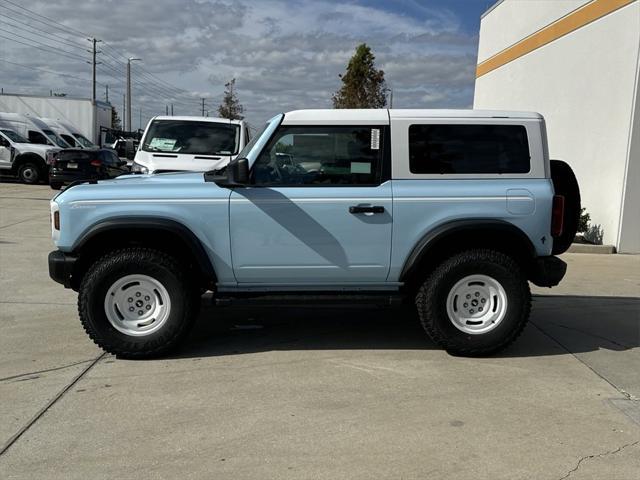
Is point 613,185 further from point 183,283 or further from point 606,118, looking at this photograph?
point 183,283

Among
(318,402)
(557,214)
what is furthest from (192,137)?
(318,402)

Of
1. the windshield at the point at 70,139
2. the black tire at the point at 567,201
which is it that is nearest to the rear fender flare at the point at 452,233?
the black tire at the point at 567,201

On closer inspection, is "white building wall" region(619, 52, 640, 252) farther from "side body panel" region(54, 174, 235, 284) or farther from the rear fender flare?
"side body panel" region(54, 174, 235, 284)

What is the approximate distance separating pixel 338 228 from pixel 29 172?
67.9 ft

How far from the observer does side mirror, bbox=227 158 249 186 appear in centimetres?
473

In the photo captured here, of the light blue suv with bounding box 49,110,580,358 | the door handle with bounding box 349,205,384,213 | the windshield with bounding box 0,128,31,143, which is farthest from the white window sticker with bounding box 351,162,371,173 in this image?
the windshield with bounding box 0,128,31,143

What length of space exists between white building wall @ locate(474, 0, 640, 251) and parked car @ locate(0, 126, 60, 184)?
54.9ft

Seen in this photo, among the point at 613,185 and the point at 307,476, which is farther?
the point at 613,185

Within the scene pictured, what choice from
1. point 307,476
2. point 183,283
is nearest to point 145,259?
point 183,283

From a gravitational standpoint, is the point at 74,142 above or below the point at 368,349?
above

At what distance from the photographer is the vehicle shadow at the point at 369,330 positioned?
17.7 ft

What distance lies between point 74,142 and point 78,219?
2834 cm

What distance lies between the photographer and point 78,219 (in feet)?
15.7

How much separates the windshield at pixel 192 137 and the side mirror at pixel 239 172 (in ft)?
19.4
